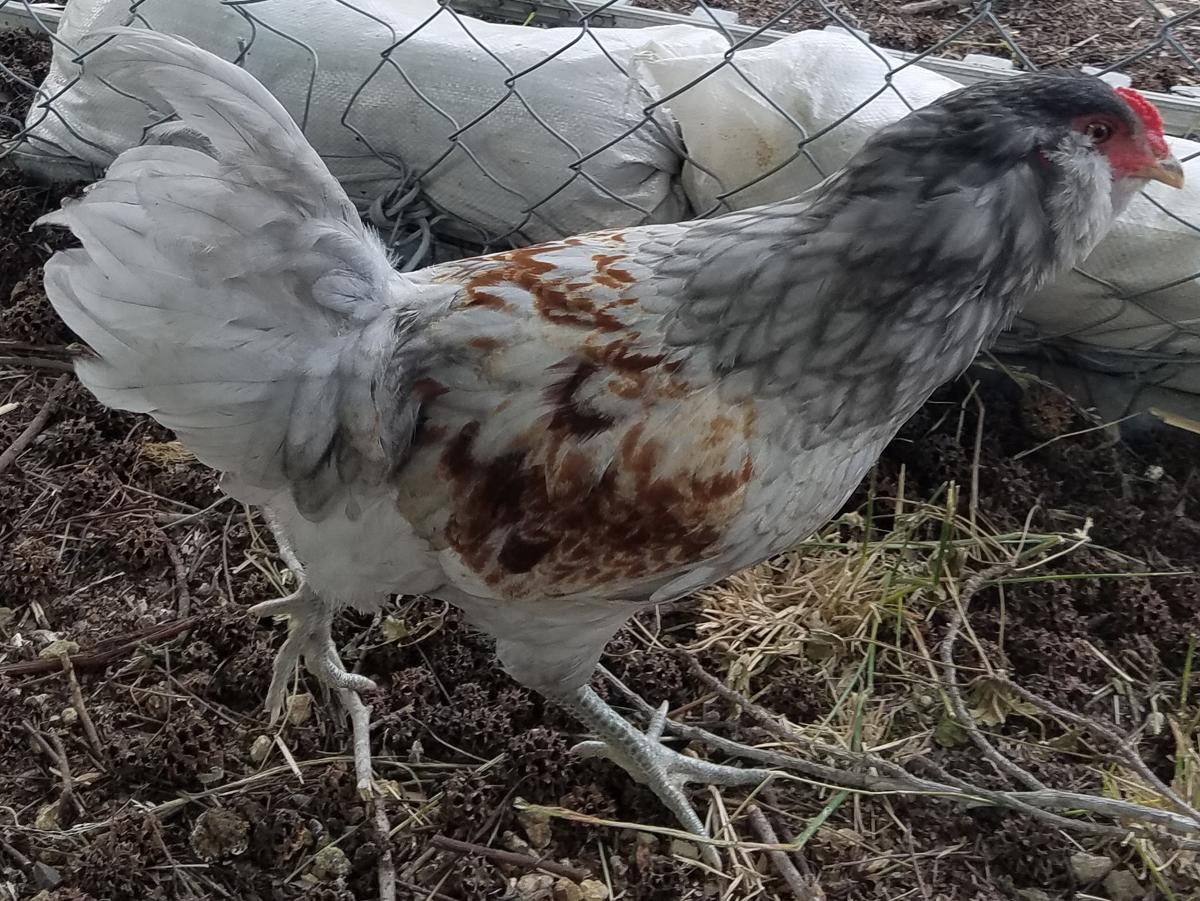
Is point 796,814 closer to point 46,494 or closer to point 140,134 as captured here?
point 46,494

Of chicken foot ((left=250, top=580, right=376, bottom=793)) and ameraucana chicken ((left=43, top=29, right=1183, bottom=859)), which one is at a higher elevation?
ameraucana chicken ((left=43, top=29, right=1183, bottom=859))

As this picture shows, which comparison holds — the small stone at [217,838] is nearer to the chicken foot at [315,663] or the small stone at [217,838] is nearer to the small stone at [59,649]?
the chicken foot at [315,663]

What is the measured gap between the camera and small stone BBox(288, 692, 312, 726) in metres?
→ 1.69

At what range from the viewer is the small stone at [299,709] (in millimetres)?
1692

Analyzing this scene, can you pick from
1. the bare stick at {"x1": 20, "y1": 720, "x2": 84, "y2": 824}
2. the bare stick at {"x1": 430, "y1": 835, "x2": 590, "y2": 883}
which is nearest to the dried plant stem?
the bare stick at {"x1": 430, "y1": 835, "x2": 590, "y2": 883}

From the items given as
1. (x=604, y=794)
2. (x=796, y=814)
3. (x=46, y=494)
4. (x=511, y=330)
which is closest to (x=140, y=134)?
(x=46, y=494)


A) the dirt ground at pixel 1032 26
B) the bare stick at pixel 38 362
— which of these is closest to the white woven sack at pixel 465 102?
the dirt ground at pixel 1032 26

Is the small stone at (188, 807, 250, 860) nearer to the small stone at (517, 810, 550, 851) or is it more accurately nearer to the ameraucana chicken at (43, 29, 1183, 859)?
the small stone at (517, 810, 550, 851)

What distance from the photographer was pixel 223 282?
3.65ft

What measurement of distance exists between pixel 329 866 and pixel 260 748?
27 cm

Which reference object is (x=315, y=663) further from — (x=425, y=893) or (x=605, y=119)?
(x=605, y=119)

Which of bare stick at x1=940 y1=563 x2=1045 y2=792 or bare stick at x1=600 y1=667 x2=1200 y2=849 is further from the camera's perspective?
bare stick at x1=940 y1=563 x2=1045 y2=792

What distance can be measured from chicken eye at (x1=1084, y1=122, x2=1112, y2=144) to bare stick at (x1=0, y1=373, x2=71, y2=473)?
2.05 meters

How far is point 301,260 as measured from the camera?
1159 millimetres
